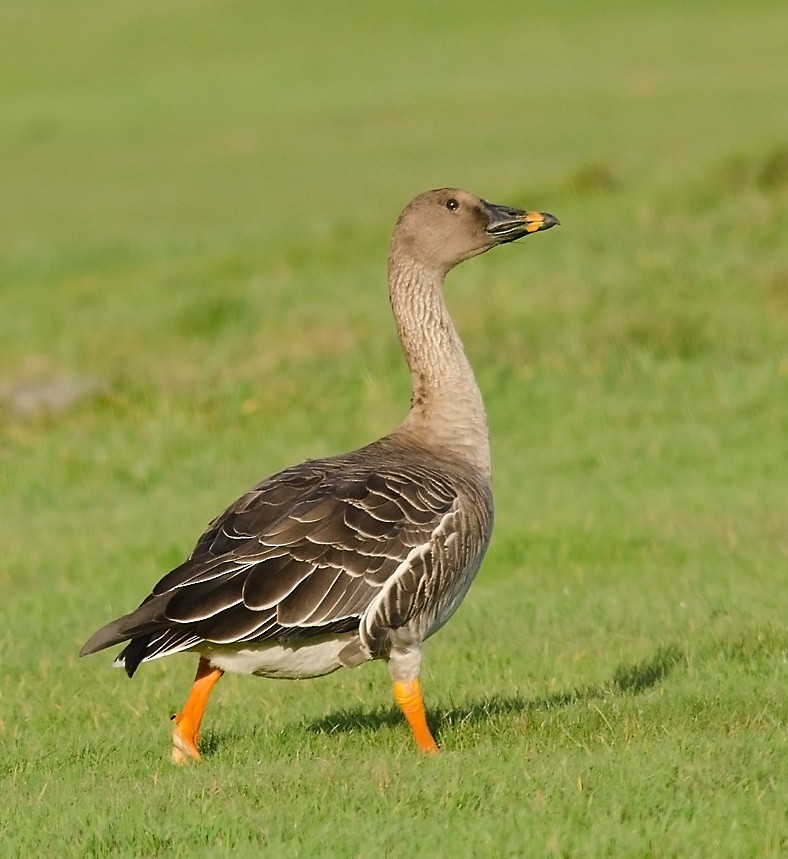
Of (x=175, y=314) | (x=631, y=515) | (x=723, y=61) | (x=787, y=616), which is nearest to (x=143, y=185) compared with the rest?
(x=175, y=314)

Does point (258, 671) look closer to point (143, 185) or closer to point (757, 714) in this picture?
point (757, 714)

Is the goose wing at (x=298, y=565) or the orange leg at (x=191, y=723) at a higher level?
the goose wing at (x=298, y=565)

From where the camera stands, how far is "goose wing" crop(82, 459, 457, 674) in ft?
19.2

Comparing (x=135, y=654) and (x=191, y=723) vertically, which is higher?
(x=135, y=654)

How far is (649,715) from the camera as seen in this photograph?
6.51 m

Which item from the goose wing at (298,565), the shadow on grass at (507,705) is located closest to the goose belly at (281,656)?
the goose wing at (298,565)

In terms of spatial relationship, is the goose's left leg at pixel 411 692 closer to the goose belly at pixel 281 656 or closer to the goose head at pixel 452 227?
the goose belly at pixel 281 656

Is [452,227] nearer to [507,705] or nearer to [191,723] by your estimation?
[507,705]

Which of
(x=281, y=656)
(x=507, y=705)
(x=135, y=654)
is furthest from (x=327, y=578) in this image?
(x=507, y=705)

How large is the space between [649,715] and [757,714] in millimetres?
434

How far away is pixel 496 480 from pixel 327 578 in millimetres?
5713

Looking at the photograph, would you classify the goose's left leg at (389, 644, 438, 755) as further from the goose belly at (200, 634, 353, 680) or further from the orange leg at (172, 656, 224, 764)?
the orange leg at (172, 656, 224, 764)

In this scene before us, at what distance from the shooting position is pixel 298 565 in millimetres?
6035

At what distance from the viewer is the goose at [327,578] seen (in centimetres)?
588
